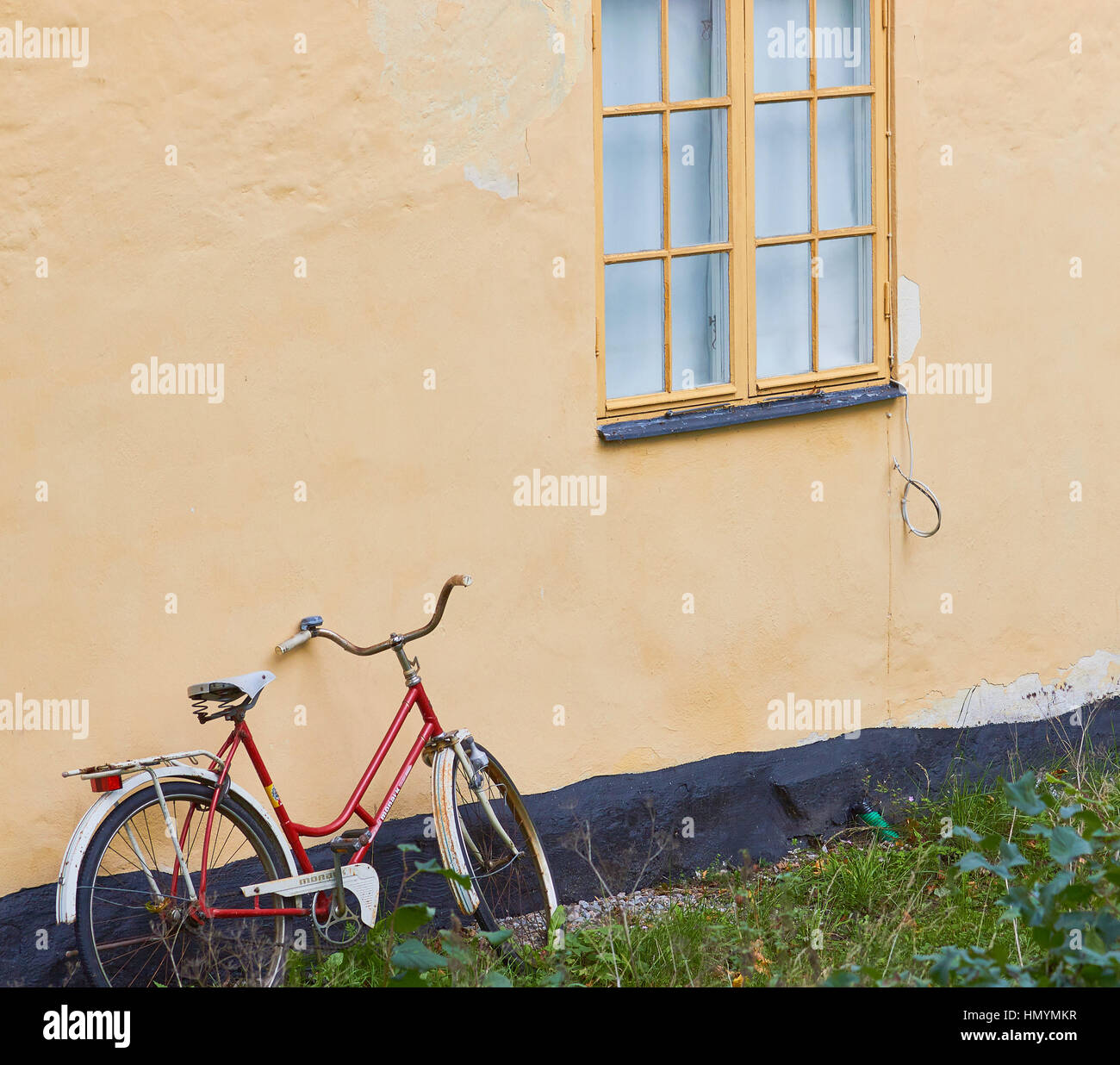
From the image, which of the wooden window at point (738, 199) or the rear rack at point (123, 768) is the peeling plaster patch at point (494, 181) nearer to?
the wooden window at point (738, 199)

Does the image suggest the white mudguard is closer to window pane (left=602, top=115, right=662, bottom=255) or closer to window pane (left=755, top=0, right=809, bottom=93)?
window pane (left=602, top=115, right=662, bottom=255)

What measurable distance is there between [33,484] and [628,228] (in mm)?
2338

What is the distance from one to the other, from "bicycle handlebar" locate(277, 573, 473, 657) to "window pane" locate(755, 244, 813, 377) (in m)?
1.70

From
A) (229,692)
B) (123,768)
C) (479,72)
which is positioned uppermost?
(479,72)

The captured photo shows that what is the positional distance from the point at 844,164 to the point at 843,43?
1.51 ft

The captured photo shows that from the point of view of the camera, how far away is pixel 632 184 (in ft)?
16.7

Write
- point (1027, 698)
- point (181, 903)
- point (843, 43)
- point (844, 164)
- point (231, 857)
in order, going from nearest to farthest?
point (181, 903)
point (231, 857)
point (843, 43)
point (844, 164)
point (1027, 698)

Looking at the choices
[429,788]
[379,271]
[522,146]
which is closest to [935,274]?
[522,146]

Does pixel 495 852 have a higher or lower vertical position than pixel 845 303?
lower

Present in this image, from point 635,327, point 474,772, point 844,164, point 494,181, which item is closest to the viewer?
point 474,772

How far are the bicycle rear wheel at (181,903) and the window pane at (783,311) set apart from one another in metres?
2.65

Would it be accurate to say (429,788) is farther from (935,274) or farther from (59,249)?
(935,274)

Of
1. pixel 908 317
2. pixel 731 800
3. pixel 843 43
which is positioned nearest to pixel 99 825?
pixel 731 800

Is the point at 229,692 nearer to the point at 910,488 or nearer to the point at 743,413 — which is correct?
the point at 743,413
